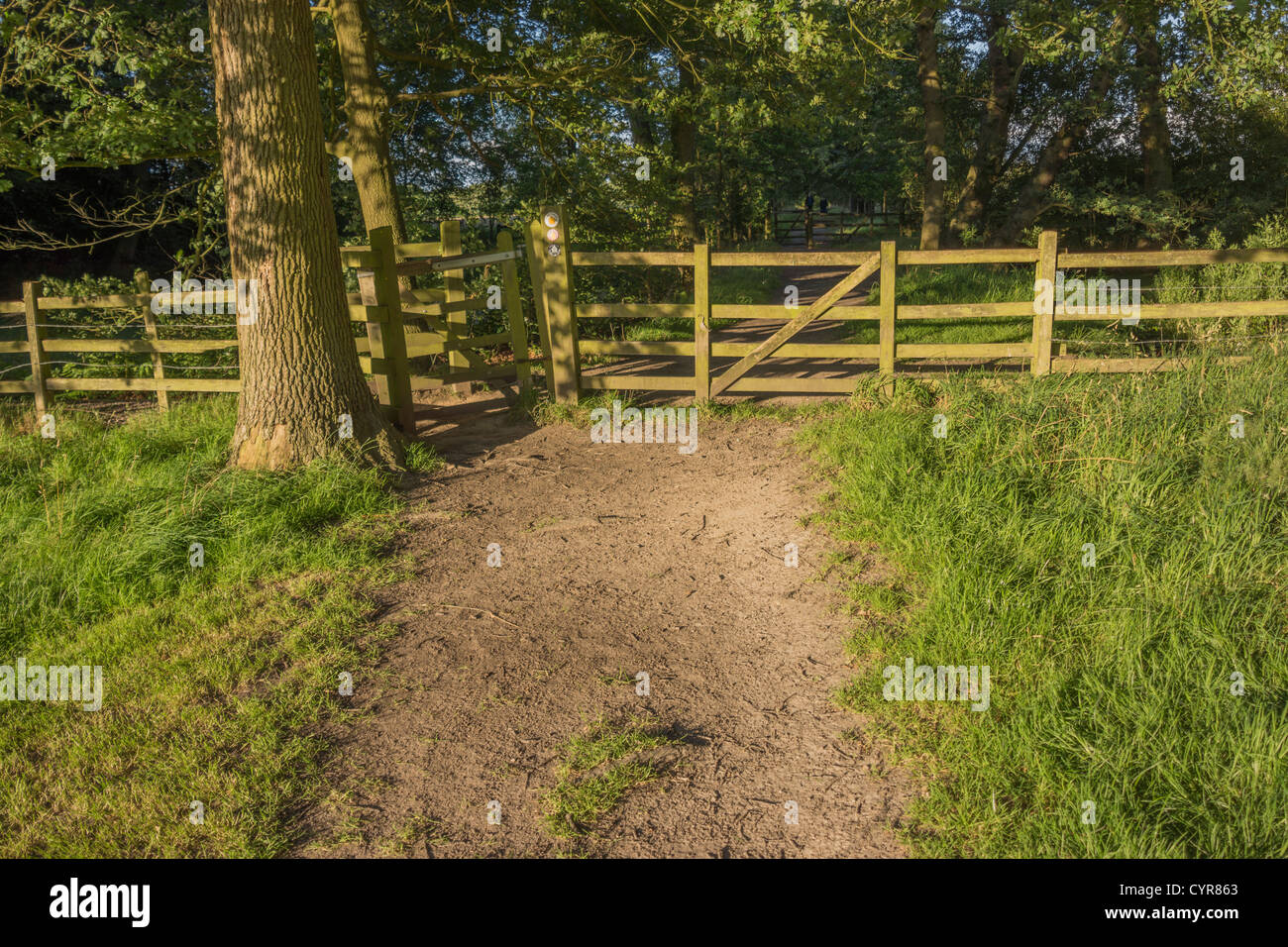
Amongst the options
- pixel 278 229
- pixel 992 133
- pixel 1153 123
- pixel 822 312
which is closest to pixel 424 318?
pixel 278 229

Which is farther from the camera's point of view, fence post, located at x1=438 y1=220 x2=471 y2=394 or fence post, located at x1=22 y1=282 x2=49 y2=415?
fence post, located at x1=438 y1=220 x2=471 y2=394

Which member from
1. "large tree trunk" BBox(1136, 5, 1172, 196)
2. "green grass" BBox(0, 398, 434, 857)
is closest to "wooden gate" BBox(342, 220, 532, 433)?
"green grass" BBox(0, 398, 434, 857)

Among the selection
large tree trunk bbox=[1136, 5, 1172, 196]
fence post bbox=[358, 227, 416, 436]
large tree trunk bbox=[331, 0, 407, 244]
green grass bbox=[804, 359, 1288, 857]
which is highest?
large tree trunk bbox=[1136, 5, 1172, 196]

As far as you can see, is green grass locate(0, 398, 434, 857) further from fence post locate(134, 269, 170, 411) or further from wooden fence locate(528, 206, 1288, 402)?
wooden fence locate(528, 206, 1288, 402)

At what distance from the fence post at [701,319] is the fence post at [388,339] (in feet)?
9.68

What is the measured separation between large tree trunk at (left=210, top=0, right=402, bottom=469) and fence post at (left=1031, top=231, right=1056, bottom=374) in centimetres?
666

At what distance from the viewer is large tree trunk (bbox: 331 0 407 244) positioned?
37.3 ft

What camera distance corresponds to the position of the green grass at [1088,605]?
351cm

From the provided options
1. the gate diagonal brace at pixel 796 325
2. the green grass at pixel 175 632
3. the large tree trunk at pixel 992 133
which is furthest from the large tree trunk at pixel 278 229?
the large tree trunk at pixel 992 133

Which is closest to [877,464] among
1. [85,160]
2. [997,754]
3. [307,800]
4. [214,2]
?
[997,754]

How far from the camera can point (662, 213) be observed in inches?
491
